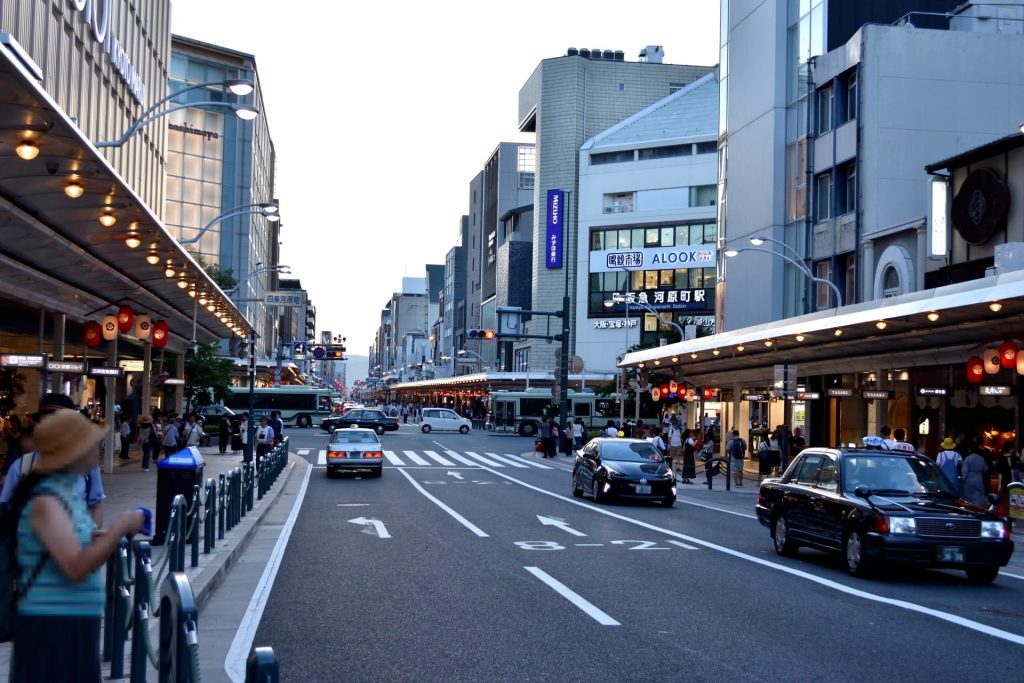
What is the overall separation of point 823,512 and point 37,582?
483 inches

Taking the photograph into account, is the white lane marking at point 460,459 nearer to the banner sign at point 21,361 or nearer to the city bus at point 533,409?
the banner sign at point 21,361

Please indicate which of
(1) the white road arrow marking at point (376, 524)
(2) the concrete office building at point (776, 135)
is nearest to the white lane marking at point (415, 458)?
(2) the concrete office building at point (776, 135)

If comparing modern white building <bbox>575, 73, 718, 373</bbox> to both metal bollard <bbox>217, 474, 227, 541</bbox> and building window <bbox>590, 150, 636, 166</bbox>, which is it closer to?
building window <bbox>590, 150, 636, 166</bbox>

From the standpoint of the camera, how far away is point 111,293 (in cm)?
2780

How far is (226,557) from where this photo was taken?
1365cm

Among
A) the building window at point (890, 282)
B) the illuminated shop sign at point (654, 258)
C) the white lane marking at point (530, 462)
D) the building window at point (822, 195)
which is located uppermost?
the illuminated shop sign at point (654, 258)

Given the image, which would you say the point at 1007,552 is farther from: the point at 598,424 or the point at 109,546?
the point at 598,424

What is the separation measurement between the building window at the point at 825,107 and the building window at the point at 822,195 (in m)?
1.95

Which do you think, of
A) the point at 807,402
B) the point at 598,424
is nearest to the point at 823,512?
the point at 807,402

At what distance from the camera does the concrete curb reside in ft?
37.2

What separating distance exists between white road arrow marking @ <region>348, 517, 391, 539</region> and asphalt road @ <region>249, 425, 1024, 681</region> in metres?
0.04

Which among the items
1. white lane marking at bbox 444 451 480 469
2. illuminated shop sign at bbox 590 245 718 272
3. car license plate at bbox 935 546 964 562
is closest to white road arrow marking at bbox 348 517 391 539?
car license plate at bbox 935 546 964 562

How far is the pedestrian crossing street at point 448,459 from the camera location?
136 ft

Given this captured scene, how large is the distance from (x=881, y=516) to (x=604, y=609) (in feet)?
14.5
